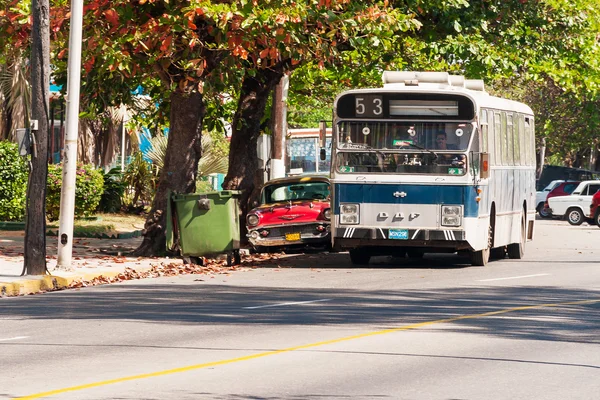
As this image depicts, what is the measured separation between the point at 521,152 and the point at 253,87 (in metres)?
6.19

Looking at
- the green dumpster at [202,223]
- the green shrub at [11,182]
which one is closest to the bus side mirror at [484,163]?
the green dumpster at [202,223]

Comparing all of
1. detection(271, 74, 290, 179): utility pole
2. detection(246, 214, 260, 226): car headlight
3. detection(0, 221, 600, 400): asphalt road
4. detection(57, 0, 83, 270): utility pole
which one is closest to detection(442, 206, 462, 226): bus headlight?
detection(0, 221, 600, 400): asphalt road

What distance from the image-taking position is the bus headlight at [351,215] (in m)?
21.5

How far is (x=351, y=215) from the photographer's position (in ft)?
70.7

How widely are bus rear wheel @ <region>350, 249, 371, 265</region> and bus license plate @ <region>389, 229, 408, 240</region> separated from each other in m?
2.05

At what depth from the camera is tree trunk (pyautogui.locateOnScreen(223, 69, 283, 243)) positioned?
27656 mm

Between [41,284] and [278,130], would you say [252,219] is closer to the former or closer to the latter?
[41,284]

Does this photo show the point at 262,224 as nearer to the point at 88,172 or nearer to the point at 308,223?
the point at 308,223

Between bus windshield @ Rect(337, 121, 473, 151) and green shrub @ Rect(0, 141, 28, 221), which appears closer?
bus windshield @ Rect(337, 121, 473, 151)

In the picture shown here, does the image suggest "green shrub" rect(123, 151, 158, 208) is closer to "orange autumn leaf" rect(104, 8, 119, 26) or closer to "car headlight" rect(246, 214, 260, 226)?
"car headlight" rect(246, 214, 260, 226)

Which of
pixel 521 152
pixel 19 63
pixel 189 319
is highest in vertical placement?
pixel 19 63

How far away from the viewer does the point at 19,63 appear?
37562 mm

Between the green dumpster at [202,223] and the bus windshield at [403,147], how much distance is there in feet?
7.98

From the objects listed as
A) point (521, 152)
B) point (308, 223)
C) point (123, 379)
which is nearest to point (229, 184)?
point (308, 223)
